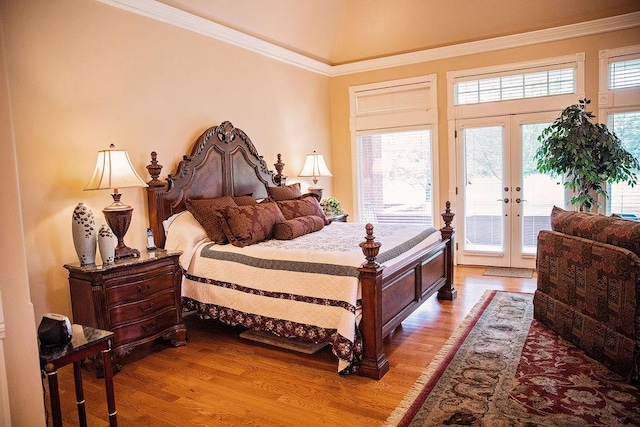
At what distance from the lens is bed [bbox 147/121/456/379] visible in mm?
3016

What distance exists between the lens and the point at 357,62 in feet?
21.9

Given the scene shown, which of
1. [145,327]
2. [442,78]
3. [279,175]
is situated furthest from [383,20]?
[145,327]

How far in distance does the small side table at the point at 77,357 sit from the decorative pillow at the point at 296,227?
2.06m

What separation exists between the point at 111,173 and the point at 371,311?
2.14m

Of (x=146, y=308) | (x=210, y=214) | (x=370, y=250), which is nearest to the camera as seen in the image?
(x=370, y=250)

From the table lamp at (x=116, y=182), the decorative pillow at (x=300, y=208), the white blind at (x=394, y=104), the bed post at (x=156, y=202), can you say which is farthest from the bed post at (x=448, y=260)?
the table lamp at (x=116, y=182)

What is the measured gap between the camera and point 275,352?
351cm

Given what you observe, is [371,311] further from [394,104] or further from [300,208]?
[394,104]

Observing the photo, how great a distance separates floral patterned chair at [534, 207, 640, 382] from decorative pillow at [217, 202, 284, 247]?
2.36 m

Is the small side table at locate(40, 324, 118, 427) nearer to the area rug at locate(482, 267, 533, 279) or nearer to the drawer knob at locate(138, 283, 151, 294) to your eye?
the drawer knob at locate(138, 283, 151, 294)

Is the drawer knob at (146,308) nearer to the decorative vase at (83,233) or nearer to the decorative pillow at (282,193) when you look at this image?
the decorative vase at (83,233)

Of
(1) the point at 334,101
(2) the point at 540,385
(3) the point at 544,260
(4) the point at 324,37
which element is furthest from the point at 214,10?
(2) the point at 540,385

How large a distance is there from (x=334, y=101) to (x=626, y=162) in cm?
396

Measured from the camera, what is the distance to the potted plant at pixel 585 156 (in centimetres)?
484
